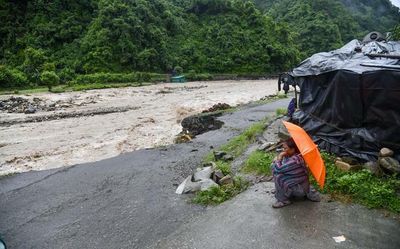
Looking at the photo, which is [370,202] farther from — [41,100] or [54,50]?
[54,50]

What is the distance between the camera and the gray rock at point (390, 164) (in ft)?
22.5

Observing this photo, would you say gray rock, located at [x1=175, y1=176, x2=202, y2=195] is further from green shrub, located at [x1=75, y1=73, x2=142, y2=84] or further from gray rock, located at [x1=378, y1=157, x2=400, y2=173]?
green shrub, located at [x1=75, y1=73, x2=142, y2=84]

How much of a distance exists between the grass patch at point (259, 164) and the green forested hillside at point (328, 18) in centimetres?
6609

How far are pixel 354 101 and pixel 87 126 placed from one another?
49.8 ft

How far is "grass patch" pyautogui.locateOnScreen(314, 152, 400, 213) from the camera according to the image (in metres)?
6.36

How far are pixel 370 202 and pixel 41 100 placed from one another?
89.1 feet

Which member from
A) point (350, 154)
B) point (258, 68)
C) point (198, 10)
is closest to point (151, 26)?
point (198, 10)

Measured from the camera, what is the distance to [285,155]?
20.9ft

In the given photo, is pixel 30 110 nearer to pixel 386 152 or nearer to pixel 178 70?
pixel 386 152

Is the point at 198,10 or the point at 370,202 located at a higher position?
the point at 198,10

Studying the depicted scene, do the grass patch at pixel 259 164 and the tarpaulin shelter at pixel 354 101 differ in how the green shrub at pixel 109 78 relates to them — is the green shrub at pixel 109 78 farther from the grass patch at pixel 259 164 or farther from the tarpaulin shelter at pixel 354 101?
the grass patch at pixel 259 164

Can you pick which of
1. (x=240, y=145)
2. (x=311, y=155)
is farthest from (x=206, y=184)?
(x=240, y=145)

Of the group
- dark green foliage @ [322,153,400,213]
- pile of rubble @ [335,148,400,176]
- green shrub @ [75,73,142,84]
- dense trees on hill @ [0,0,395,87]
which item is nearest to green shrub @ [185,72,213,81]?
dense trees on hill @ [0,0,395,87]

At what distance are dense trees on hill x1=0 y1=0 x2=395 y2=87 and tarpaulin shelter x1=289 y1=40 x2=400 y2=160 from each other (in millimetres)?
31408
